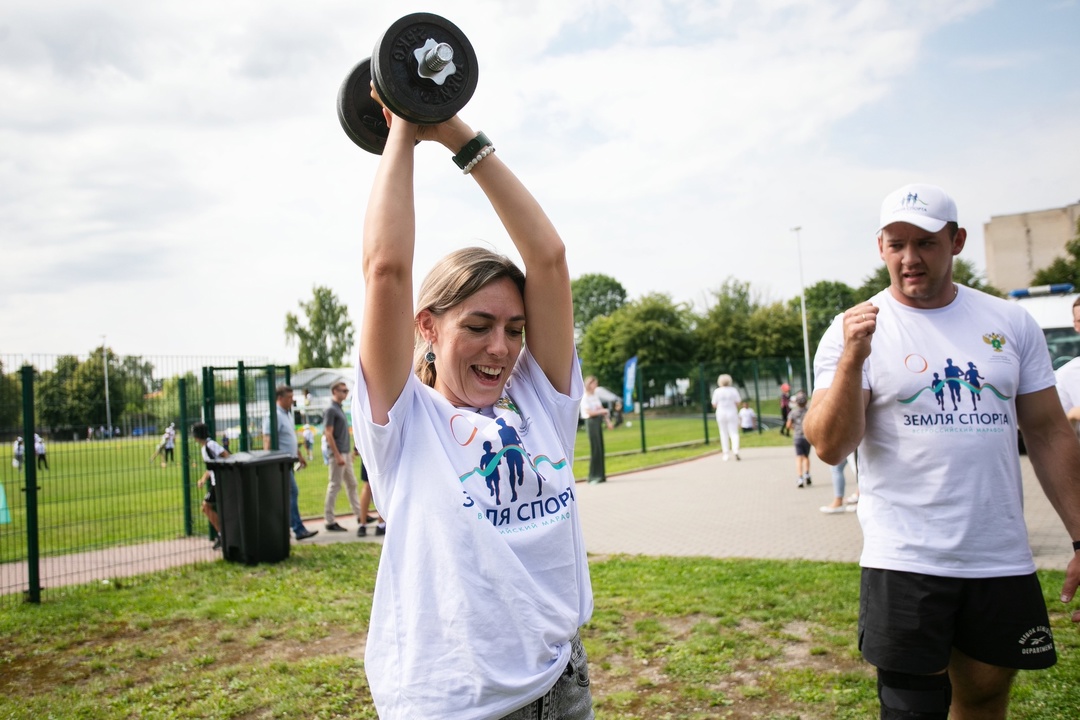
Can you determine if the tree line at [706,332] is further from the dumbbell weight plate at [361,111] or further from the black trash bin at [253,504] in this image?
the dumbbell weight plate at [361,111]

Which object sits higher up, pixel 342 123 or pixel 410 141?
pixel 342 123

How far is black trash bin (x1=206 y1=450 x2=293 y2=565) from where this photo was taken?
822 cm

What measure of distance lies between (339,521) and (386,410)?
10.7 m

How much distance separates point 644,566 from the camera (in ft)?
25.2

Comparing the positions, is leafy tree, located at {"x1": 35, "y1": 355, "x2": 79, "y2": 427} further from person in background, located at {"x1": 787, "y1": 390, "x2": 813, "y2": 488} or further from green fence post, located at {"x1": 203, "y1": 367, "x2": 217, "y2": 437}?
person in background, located at {"x1": 787, "y1": 390, "x2": 813, "y2": 488}

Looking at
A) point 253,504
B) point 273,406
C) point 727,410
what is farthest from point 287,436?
point 727,410

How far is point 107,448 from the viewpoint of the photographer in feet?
28.1

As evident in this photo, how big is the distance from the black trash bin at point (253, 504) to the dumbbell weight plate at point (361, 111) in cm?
670

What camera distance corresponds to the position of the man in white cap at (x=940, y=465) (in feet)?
8.54

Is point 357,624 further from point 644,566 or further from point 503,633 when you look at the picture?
point 503,633

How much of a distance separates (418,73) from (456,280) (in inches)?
19.0

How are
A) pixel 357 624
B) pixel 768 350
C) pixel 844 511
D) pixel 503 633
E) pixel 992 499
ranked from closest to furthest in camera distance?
pixel 503 633 → pixel 992 499 → pixel 357 624 → pixel 844 511 → pixel 768 350

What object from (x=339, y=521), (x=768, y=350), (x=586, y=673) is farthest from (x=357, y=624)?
(x=768, y=350)

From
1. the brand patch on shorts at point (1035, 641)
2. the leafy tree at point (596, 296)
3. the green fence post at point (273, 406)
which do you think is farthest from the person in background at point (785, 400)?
the leafy tree at point (596, 296)
